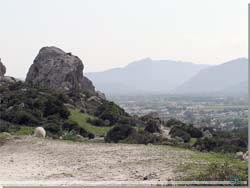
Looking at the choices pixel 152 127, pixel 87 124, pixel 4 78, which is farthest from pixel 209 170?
pixel 4 78

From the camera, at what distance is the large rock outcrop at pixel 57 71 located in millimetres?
43781

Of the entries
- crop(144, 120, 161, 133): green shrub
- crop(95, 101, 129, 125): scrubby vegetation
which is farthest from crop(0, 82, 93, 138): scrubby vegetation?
crop(144, 120, 161, 133): green shrub

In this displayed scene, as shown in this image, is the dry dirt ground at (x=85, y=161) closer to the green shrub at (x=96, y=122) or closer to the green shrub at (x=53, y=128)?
the green shrub at (x=53, y=128)

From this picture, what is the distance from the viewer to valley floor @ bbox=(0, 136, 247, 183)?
10.3 m

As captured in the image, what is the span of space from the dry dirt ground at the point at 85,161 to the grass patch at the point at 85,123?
33.1 feet

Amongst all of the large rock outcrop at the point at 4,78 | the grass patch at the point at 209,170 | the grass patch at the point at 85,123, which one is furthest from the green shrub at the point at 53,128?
the large rock outcrop at the point at 4,78

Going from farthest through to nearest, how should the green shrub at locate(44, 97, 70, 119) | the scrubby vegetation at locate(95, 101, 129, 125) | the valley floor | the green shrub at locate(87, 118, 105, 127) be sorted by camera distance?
the scrubby vegetation at locate(95, 101, 129, 125), the green shrub at locate(87, 118, 105, 127), the green shrub at locate(44, 97, 70, 119), the valley floor

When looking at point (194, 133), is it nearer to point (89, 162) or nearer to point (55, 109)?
point (55, 109)

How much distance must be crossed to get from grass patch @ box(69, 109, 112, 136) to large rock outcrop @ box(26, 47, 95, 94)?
11.9 m

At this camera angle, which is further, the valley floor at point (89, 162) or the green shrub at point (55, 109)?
the green shrub at point (55, 109)

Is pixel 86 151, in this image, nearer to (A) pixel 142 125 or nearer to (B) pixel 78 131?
(B) pixel 78 131

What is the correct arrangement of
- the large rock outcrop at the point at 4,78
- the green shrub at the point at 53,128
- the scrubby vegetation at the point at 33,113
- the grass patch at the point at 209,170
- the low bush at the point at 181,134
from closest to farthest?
the grass patch at the point at 209,170, the green shrub at the point at 53,128, the scrubby vegetation at the point at 33,113, the low bush at the point at 181,134, the large rock outcrop at the point at 4,78

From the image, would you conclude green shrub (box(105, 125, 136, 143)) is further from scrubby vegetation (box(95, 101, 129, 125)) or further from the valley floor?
the valley floor

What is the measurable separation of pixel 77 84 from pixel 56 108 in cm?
1593
